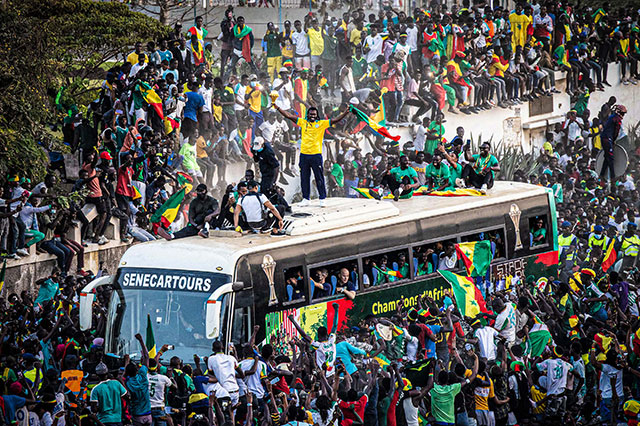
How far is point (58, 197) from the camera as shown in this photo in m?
18.5

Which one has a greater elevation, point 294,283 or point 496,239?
point 294,283

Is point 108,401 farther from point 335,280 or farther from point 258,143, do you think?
point 258,143

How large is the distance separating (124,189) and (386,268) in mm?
5148

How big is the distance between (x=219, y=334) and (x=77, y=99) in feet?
39.4

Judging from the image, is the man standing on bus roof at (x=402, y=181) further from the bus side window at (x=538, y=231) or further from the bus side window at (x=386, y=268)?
the bus side window at (x=538, y=231)

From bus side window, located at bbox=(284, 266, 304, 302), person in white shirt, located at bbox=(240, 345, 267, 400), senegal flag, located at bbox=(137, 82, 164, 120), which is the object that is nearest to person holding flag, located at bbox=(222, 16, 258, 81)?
senegal flag, located at bbox=(137, 82, 164, 120)

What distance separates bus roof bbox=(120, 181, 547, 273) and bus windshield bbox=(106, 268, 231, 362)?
0.16m

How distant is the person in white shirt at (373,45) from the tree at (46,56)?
424 cm

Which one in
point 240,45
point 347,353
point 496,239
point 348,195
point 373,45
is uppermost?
point 240,45

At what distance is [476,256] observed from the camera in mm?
17141

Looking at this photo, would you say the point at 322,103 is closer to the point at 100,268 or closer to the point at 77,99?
the point at 77,99

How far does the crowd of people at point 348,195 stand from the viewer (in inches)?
496

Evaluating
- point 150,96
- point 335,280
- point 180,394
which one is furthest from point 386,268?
point 150,96

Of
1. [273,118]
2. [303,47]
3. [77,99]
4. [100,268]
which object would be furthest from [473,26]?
[100,268]
